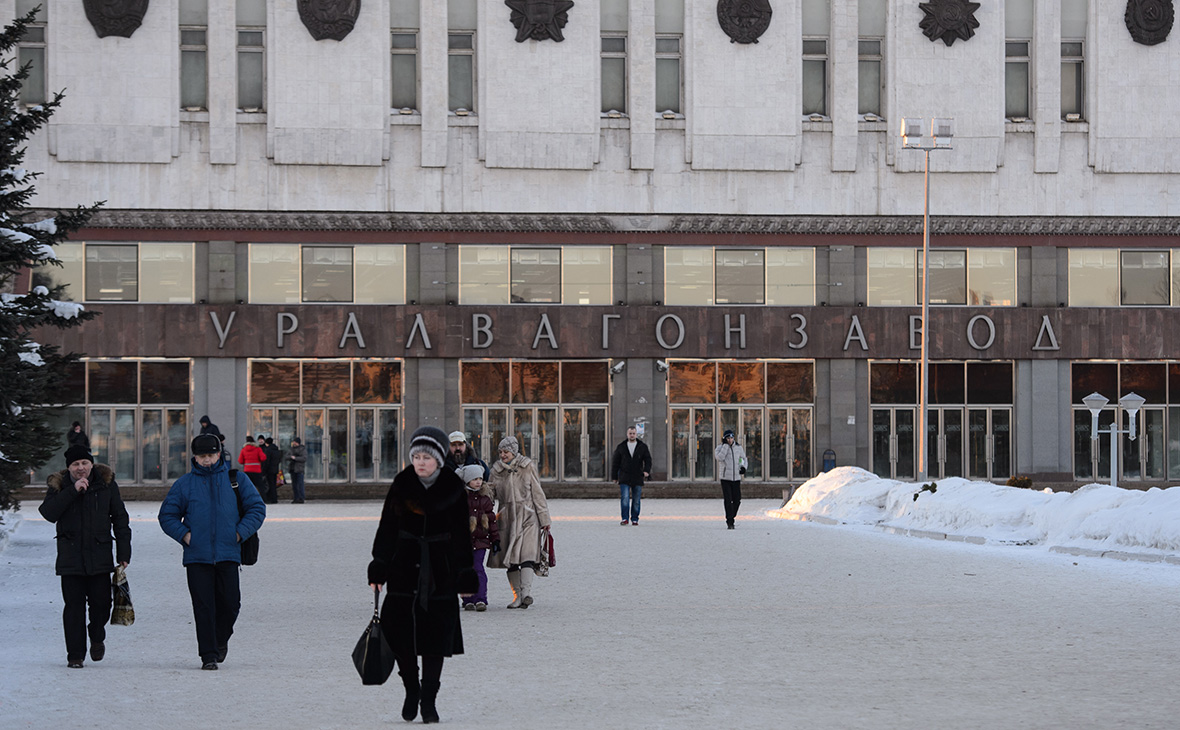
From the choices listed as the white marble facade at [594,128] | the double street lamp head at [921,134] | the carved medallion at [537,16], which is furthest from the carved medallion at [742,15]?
the double street lamp head at [921,134]

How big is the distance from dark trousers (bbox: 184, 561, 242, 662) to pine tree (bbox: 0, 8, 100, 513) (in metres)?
10.7

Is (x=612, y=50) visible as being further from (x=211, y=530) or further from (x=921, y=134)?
(x=211, y=530)

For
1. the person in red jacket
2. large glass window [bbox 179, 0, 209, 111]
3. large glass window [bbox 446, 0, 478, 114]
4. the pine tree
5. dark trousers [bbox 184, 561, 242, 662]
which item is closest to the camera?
dark trousers [bbox 184, 561, 242, 662]

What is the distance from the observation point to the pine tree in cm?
2158

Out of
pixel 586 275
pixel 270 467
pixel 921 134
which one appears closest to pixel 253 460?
pixel 270 467

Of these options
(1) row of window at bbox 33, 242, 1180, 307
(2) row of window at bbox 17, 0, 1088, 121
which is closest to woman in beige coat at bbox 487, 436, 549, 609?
(1) row of window at bbox 33, 242, 1180, 307

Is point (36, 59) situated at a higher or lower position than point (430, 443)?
higher

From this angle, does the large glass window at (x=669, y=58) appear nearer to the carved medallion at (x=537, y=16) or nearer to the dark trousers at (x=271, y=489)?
the carved medallion at (x=537, y=16)

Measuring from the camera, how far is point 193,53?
152 ft

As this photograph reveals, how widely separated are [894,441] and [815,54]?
40.8ft

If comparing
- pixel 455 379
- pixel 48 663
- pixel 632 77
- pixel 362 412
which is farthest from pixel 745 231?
pixel 48 663

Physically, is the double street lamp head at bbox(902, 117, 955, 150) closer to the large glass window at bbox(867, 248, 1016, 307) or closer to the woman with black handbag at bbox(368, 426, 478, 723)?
the large glass window at bbox(867, 248, 1016, 307)

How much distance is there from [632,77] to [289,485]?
16325 millimetres

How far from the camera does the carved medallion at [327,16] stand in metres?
46.0
